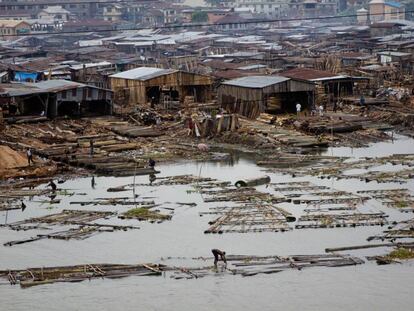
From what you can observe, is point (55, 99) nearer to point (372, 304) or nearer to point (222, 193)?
point (222, 193)

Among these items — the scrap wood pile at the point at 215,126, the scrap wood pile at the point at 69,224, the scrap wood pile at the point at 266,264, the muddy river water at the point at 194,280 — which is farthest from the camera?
the scrap wood pile at the point at 215,126

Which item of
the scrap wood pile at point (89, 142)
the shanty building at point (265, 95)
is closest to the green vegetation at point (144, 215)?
the scrap wood pile at point (89, 142)

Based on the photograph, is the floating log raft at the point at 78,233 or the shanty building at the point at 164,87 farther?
the shanty building at the point at 164,87

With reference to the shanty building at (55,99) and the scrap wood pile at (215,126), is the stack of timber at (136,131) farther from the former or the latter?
the shanty building at (55,99)

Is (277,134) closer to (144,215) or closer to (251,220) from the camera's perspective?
(144,215)

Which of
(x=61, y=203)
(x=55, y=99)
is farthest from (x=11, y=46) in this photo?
(x=61, y=203)

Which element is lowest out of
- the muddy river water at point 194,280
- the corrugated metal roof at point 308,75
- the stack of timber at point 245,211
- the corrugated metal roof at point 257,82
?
the muddy river water at point 194,280

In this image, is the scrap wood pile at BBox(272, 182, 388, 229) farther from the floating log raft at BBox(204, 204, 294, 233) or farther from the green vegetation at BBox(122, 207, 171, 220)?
the green vegetation at BBox(122, 207, 171, 220)

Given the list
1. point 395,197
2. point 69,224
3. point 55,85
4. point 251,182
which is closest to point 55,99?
point 55,85
